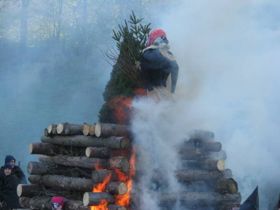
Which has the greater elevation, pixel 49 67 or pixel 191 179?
pixel 49 67

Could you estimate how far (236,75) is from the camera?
12133 mm

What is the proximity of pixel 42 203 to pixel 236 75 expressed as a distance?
14.6 ft

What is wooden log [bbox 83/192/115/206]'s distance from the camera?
9.11 meters

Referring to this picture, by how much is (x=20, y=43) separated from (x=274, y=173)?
15804mm

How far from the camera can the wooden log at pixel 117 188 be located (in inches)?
361

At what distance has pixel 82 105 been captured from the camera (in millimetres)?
21859

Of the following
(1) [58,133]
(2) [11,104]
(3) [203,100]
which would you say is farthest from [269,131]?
(2) [11,104]

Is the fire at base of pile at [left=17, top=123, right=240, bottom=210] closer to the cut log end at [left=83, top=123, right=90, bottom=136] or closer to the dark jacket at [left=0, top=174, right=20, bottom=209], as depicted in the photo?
the cut log end at [left=83, top=123, right=90, bottom=136]

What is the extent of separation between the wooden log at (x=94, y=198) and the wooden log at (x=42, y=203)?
567 millimetres

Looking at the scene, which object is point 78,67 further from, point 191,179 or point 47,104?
point 191,179

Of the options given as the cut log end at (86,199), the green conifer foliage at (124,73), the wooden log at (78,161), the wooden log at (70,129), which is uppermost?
the green conifer foliage at (124,73)

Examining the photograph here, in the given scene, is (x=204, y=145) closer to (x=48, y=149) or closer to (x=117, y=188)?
(x=117, y=188)

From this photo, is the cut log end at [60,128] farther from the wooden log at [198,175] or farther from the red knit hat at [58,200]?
the wooden log at [198,175]

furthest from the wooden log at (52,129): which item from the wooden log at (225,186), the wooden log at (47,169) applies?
the wooden log at (225,186)
